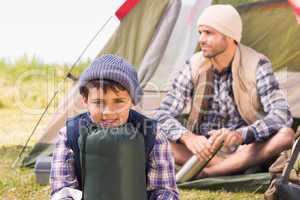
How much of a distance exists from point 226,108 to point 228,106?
0.01 metres

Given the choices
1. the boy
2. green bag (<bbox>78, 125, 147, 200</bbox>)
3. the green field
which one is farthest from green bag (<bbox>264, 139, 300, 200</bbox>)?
green bag (<bbox>78, 125, 147, 200</bbox>)

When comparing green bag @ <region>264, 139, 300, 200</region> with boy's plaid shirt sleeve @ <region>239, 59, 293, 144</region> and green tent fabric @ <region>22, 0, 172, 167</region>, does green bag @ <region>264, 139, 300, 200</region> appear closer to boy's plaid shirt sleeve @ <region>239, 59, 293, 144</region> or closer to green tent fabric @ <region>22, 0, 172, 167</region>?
boy's plaid shirt sleeve @ <region>239, 59, 293, 144</region>

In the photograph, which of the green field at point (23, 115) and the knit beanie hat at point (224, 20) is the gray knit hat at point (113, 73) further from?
the knit beanie hat at point (224, 20)

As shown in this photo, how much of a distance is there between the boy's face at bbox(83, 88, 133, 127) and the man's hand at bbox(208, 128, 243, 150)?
1.49m

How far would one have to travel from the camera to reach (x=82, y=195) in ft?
4.92

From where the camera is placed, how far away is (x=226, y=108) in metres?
3.05

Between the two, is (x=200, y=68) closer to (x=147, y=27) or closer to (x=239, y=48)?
(x=239, y=48)

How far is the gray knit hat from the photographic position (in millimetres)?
1474

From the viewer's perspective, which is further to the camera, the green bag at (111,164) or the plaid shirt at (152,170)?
the plaid shirt at (152,170)

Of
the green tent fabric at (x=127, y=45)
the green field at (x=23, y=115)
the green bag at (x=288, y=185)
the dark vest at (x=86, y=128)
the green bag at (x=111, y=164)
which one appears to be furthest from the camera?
the green tent fabric at (x=127, y=45)

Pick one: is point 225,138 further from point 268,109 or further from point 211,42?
point 211,42

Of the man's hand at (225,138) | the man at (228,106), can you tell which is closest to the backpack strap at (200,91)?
the man at (228,106)

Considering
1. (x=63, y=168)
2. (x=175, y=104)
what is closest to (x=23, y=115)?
(x=175, y=104)

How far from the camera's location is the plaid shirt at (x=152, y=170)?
154cm
